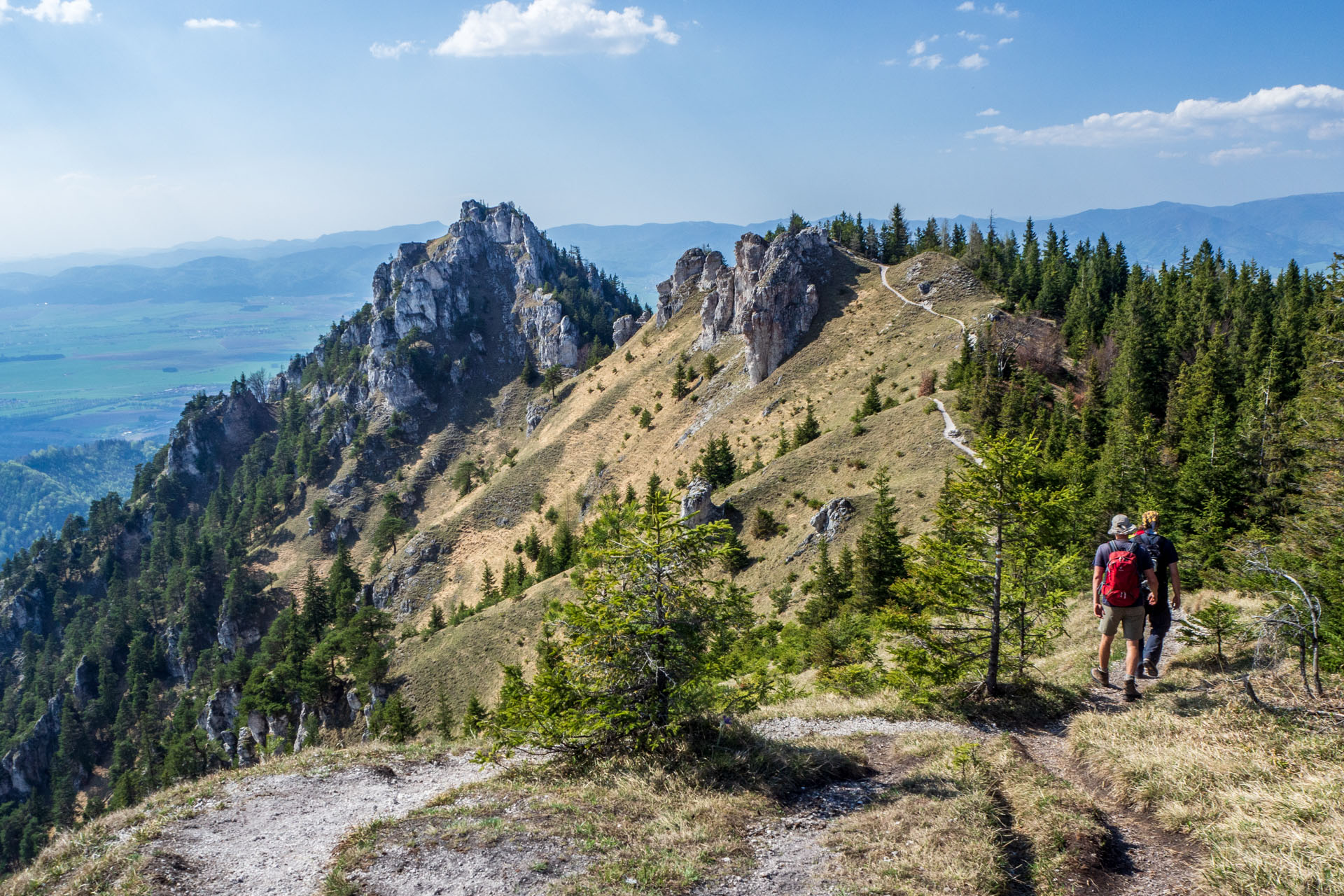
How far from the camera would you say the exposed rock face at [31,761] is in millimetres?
103438

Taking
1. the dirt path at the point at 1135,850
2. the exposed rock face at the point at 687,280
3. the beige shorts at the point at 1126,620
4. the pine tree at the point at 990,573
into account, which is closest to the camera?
the dirt path at the point at 1135,850

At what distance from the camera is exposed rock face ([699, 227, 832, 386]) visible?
292ft

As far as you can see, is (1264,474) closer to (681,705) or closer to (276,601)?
(681,705)

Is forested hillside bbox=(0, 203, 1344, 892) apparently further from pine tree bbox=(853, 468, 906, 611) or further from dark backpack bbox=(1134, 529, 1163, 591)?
dark backpack bbox=(1134, 529, 1163, 591)

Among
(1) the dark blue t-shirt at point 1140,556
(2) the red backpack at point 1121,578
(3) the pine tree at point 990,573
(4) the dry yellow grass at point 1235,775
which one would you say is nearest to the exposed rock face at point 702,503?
(3) the pine tree at point 990,573

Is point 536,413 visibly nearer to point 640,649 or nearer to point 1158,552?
point 640,649

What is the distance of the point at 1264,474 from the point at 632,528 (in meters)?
36.1

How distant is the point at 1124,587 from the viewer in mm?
13391

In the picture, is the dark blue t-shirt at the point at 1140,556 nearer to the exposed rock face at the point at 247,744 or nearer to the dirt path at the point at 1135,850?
the dirt path at the point at 1135,850

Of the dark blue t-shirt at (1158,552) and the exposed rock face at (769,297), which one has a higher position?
the exposed rock face at (769,297)

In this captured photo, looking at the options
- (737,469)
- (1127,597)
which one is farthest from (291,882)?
(737,469)

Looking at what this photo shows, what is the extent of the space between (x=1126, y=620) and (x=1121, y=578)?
1.09 meters

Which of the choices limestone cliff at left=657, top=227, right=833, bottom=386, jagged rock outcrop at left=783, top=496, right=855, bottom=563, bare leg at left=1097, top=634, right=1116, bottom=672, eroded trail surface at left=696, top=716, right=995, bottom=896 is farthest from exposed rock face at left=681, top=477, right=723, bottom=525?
bare leg at left=1097, top=634, right=1116, bottom=672

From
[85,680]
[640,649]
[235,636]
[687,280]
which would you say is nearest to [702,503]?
[640,649]
